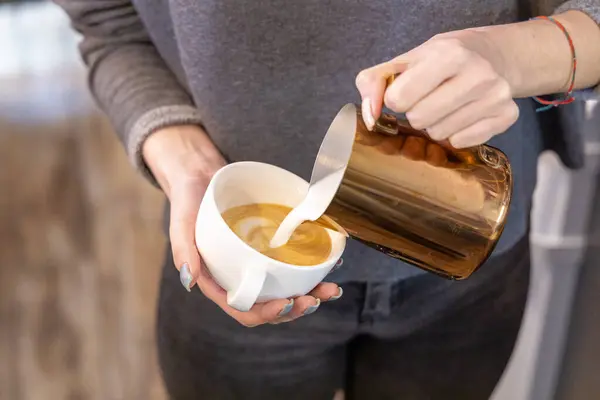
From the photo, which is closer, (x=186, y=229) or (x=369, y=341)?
(x=186, y=229)

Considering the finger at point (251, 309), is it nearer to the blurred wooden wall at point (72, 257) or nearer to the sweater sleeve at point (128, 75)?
the sweater sleeve at point (128, 75)

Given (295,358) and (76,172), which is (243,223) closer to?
(295,358)

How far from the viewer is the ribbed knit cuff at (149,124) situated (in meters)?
0.67

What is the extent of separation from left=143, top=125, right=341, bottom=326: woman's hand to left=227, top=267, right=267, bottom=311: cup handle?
0.02m

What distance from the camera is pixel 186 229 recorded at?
1.85 feet

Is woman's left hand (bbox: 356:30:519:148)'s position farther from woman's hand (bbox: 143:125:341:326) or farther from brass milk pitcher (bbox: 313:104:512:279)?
woman's hand (bbox: 143:125:341:326)

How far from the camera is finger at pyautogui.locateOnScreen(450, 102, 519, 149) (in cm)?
46

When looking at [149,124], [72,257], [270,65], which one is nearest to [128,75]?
[149,124]

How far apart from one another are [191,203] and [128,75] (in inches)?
7.7

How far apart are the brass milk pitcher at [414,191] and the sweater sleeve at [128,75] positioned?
0.78 ft

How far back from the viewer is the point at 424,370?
2.48ft

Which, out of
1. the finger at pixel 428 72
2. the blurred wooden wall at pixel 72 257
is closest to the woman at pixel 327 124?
the finger at pixel 428 72

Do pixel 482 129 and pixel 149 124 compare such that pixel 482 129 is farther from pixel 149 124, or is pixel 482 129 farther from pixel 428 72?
pixel 149 124

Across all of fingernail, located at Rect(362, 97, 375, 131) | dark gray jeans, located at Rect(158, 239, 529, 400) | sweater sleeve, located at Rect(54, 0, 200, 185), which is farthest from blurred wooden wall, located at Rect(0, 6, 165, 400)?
fingernail, located at Rect(362, 97, 375, 131)
